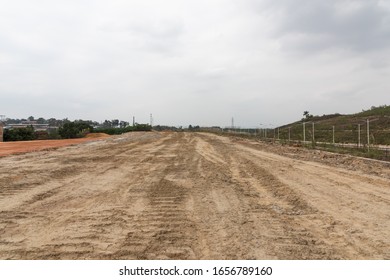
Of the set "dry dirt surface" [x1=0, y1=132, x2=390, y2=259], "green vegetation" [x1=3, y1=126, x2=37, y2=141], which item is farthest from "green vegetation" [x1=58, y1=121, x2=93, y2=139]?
"dry dirt surface" [x1=0, y1=132, x2=390, y2=259]

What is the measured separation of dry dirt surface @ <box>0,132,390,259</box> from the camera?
11.8 ft

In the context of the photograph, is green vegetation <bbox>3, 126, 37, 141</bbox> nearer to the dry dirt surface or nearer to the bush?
the bush

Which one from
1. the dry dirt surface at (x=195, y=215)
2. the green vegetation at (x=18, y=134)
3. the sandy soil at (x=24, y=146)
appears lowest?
the dry dirt surface at (x=195, y=215)

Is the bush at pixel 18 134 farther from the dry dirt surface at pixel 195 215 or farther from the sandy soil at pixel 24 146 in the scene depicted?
the dry dirt surface at pixel 195 215

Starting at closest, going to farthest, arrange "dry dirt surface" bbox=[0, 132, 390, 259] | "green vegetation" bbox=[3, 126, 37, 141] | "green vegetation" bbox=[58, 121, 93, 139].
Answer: "dry dirt surface" bbox=[0, 132, 390, 259], "green vegetation" bbox=[3, 126, 37, 141], "green vegetation" bbox=[58, 121, 93, 139]

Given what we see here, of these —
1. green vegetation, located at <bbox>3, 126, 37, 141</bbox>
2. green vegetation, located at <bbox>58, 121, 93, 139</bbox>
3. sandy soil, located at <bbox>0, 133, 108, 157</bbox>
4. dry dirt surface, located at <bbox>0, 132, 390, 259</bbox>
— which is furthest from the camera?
green vegetation, located at <bbox>58, 121, 93, 139</bbox>

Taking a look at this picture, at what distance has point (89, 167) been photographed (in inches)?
407

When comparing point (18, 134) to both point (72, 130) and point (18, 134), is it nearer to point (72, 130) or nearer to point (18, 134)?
point (18, 134)

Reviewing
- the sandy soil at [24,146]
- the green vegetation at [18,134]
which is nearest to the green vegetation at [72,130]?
the green vegetation at [18,134]

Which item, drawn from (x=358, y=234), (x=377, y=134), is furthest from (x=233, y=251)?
(x=377, y=134)

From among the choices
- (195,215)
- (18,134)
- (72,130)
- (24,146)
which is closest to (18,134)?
(18,134)

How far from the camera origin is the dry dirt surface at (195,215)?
142 inches
